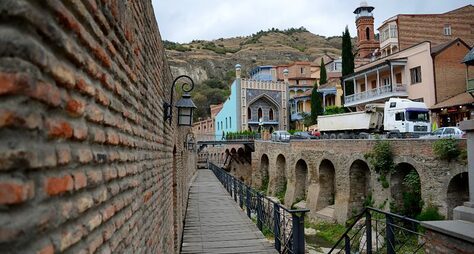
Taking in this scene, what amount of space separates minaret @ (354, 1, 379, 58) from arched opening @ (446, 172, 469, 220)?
1866 inches

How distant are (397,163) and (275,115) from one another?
3356 centimetres

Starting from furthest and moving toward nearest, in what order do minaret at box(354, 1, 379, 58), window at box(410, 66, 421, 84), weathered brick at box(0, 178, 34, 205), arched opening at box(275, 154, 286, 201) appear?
minaret at box(354, 1, 379, 58) → arched opening at box(275, 154, 286, 201) → window at box(410, 66, 421, 84) → weathered brick at box(0, 178, 34, 205)

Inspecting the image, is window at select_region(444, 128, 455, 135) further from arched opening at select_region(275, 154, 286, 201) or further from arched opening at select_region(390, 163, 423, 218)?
arched opening at select_region(275, 154, 286, 201)

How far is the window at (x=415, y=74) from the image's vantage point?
96.4ft

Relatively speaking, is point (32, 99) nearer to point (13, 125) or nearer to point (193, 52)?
point (13, 125)

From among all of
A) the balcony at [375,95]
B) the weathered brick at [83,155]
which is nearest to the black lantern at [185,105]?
the weathered brick at [83,155]

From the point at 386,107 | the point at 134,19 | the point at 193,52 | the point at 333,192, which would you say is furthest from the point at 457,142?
the point at 193,52

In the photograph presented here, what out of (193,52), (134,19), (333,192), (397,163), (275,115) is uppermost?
(193,52)

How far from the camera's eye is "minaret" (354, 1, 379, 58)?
198 feet

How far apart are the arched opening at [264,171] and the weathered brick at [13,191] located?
37595 mm

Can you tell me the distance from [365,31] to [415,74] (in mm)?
33373

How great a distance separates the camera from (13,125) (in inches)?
43.9

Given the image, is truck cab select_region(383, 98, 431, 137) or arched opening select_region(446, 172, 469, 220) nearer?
arched opening select_region(446, 172, 469, 220)

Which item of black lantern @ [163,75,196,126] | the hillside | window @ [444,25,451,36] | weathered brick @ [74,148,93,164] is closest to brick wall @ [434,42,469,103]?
window @ [444,25,451,36]
